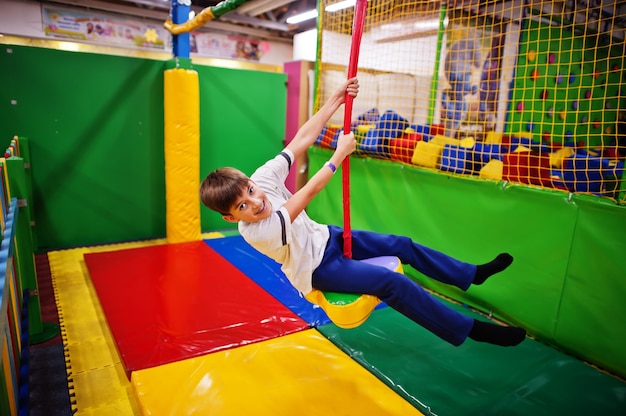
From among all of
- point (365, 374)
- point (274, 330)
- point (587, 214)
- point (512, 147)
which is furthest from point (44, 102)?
point (587, 214)

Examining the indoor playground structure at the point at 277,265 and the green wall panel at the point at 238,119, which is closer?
the indoor playground structure at the point at 277,265

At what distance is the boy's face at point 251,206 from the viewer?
1.93m

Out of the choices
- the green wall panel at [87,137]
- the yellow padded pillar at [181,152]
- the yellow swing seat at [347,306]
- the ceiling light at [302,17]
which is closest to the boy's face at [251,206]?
the yellow swing seat at [347,306]

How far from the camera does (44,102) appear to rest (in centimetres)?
428

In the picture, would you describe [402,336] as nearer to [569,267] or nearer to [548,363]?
[548,363]

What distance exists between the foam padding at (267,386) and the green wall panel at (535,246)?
1.32m

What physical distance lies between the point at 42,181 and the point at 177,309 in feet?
7.84

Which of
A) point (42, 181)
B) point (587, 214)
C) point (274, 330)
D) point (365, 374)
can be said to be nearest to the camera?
point (365, 374)

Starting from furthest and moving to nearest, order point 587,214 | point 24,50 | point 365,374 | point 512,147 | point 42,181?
point 42,181 → point 24,50 → point 512,147 → point 587,214 → point 365,374

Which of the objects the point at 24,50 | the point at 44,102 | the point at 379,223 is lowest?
the point at 379,223

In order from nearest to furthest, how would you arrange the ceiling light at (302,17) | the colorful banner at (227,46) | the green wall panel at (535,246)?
the green wall panel at (535,246) → the ceiling light at (302,17) → the colorful banner at (227,46)

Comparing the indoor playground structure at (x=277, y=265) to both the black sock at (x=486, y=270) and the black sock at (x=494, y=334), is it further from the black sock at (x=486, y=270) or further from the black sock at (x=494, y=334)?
the black sock at (x=486, y=270)

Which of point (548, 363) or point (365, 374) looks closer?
point (365, 374)

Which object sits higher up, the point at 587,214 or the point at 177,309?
the point at 587,214
